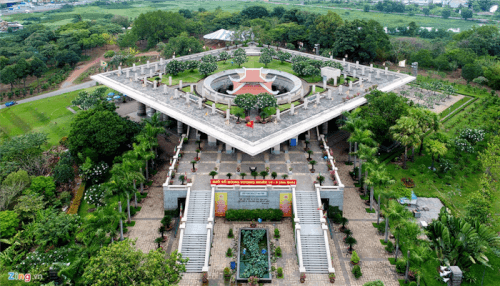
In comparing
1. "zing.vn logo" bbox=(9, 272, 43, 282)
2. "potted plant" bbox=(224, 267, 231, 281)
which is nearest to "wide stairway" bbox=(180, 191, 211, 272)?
"potted plant" bbox=(224, 267, 231, 281)

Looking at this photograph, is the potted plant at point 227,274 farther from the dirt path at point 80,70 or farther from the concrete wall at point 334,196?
the dirt path at point 80,70

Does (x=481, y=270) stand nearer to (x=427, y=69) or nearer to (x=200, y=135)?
(x=200, y=135)

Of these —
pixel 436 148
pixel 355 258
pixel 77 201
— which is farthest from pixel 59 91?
pixel 436 148

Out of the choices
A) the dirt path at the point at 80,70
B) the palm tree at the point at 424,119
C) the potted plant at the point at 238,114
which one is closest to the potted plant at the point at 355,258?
the palm tree at the point at 424,119

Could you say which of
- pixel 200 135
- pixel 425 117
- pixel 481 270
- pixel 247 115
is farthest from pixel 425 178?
pixel 200 135

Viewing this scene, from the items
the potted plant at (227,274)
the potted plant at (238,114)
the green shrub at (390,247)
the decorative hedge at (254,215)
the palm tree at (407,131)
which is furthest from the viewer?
the potted plant at (238,114)

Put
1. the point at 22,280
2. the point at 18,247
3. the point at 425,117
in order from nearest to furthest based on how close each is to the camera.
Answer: the point at 22,280 → the point at 18,247 → the point at 425,117

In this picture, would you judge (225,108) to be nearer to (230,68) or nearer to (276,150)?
(276,150)

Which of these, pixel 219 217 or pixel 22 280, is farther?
pixel 219 217
